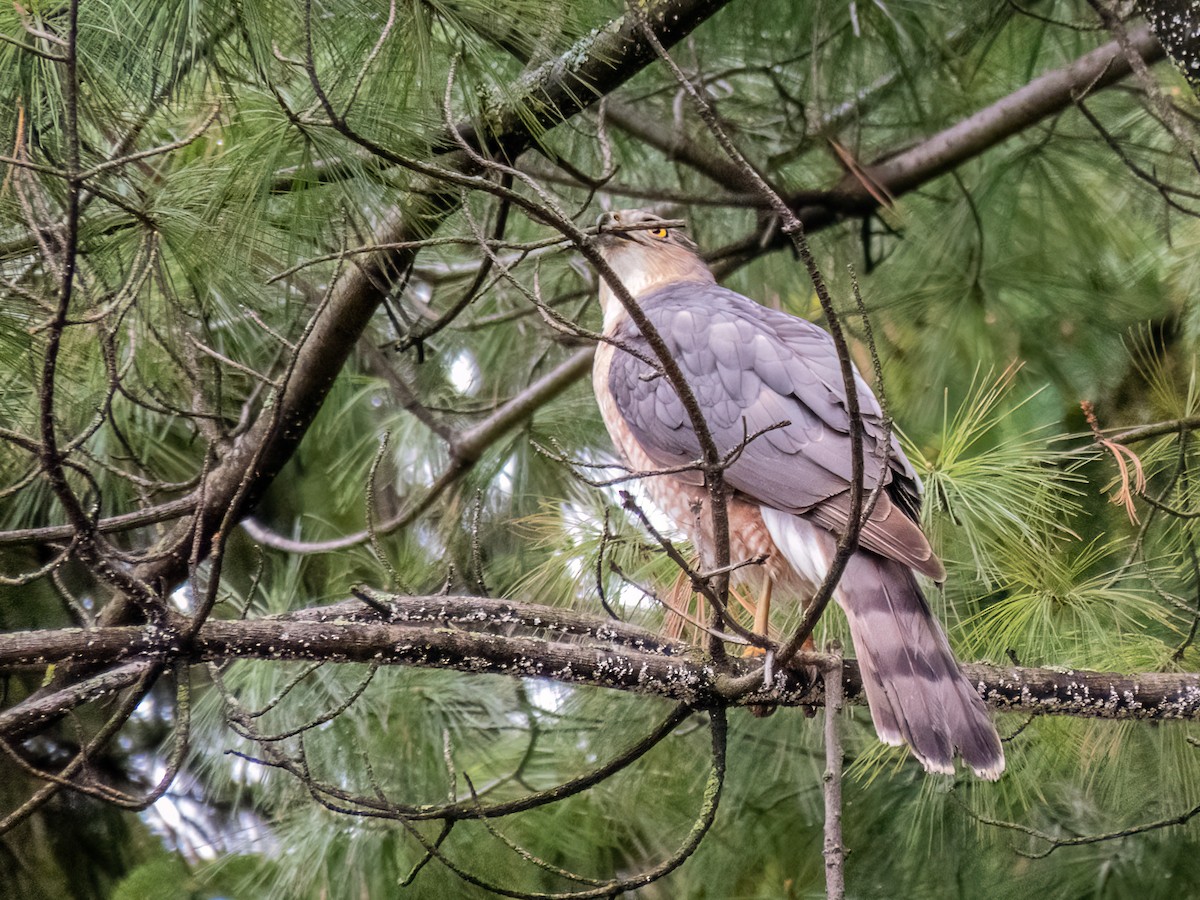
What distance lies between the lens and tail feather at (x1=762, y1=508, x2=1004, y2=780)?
216 cm

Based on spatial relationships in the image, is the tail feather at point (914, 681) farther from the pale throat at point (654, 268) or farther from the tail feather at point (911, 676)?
the pale throat at point (654, 268)

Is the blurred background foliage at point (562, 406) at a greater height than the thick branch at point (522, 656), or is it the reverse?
the blurred background foliage at point (562, 406)

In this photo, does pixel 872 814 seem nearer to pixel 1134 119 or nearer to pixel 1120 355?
pixel 1120 355

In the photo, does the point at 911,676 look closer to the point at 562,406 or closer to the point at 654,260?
the point at 654,260

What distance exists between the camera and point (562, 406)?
4141mm

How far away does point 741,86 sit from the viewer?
4.00 m

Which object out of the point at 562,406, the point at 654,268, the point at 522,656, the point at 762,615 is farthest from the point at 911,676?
the point at 562,406

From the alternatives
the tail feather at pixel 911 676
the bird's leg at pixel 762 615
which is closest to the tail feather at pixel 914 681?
the tail feather at pixel 911 676

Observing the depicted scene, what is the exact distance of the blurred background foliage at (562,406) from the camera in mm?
2424

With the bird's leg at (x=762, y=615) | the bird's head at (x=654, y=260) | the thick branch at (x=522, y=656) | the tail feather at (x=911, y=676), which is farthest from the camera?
the bird's head at (x=654, y=260)

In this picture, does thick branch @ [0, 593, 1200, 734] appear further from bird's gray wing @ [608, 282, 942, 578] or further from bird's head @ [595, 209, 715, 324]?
bird's head @ [595, 209, 715, 324]

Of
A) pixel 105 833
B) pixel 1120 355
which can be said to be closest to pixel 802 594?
pixel 1120 355

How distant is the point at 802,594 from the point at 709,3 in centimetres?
135

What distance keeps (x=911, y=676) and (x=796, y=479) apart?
1.83 ft
